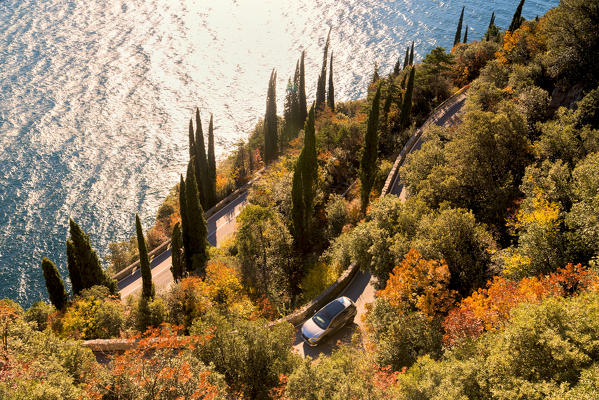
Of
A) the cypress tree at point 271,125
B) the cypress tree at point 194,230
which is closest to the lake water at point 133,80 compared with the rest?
the cypress tree at point 271,125

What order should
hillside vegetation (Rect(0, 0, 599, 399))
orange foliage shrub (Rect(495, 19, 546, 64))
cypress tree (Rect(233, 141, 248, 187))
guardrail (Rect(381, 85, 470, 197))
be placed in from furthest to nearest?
1. cypress tree (Rect(233, 141, 248, 187))
2. orange foliage shrub (Rect(495, 19, 546, 64))
3. guardrail (Rect(381, 85, 470, 197))
4. hillside vegetation (Rect(0, 0, 599, 399))

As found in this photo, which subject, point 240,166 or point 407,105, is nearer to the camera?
point 407,105

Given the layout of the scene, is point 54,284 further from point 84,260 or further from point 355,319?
point 355,319

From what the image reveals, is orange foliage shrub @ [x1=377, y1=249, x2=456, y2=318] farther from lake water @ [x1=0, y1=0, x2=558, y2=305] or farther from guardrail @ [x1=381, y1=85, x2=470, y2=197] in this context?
lake water @ [x1=0, y1=0, x2=558, y2=305]

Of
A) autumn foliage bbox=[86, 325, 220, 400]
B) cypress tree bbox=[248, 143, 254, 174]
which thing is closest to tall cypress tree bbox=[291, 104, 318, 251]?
autumn foliage bbox=[86, 325, 220, 400]

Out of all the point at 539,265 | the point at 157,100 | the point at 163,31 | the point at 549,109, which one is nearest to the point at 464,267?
the point at 539,265

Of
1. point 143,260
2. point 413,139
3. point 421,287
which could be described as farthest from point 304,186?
point 421,287

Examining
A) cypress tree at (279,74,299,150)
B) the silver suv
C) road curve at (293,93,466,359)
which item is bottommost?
road curve at (293,93,466,359)

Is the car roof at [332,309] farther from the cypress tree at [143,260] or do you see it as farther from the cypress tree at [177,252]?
the cypress tree at [177,252]
